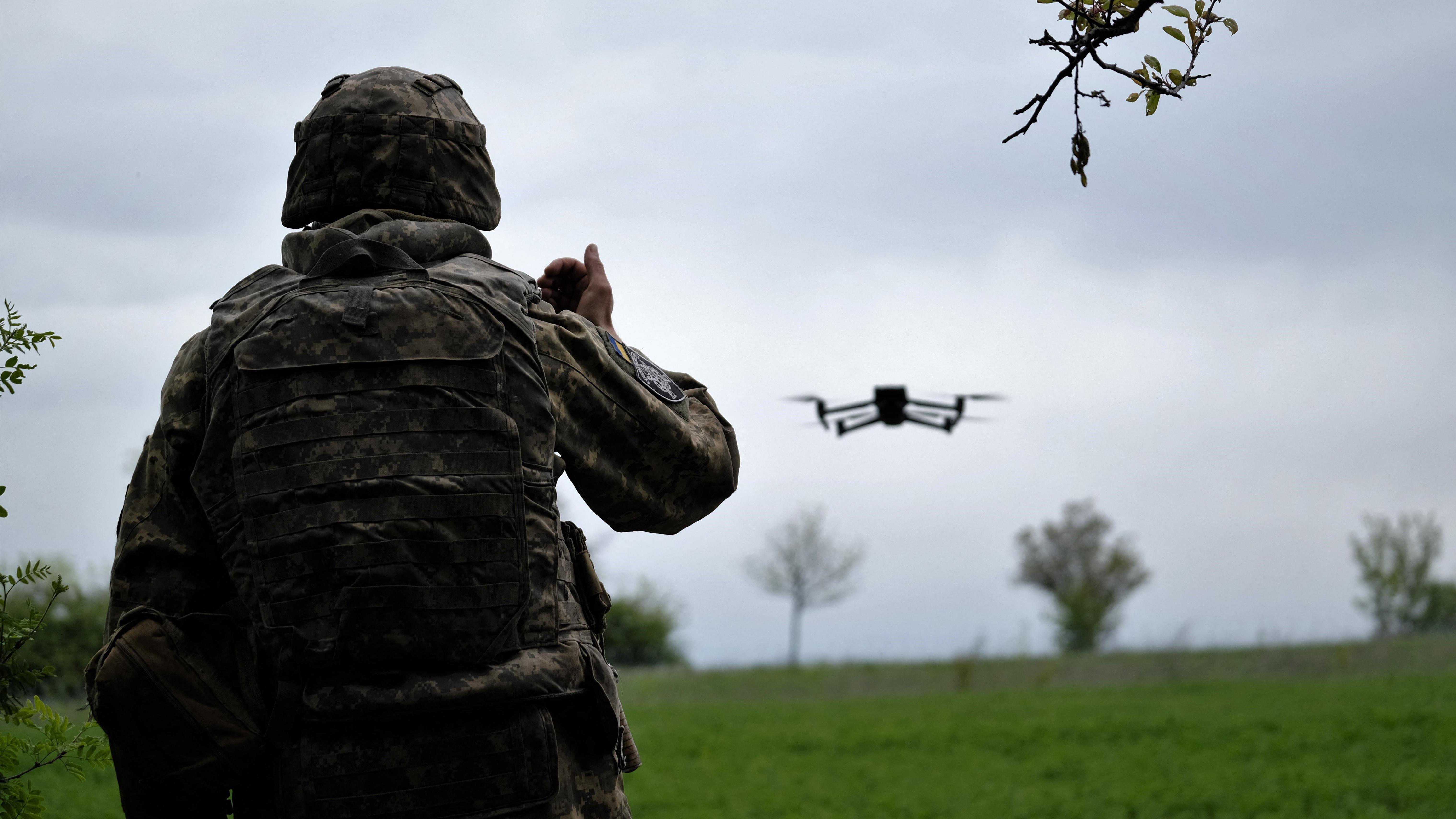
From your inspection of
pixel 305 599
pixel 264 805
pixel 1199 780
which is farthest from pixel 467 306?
pixel 1199 780

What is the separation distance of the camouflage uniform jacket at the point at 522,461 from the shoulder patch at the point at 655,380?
0.02 metres

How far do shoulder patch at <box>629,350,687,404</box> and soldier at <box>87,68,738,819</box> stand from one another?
→ 0.10 metres

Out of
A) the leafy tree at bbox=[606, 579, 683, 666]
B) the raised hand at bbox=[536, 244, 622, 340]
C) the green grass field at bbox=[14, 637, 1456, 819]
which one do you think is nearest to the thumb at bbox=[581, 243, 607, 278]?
the raised hand at bbox=[536, 244, 622, 340]

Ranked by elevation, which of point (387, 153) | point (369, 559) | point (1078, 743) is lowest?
point (1078, 743)

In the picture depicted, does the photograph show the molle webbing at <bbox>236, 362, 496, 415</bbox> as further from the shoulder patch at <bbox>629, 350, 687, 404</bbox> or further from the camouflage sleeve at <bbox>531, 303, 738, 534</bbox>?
the shoulder patch at <bbox>629, 350, 687, 404</bbox>

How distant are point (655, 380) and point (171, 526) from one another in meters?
1.02

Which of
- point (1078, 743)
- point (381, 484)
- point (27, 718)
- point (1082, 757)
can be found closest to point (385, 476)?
point (381, 484)

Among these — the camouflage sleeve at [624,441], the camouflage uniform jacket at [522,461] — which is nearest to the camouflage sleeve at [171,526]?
the camouflage uniform jacket at [522,461]

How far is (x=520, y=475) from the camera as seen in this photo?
7.65 ft

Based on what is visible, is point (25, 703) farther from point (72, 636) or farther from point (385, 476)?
point (72, 636)

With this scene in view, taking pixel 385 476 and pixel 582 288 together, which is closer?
pixel 385 476

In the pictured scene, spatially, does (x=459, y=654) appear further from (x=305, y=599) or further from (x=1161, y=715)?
(x=1161, y=715)

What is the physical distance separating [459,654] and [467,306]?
2.12 ft

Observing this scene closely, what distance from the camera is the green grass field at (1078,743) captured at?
46.9 feet
